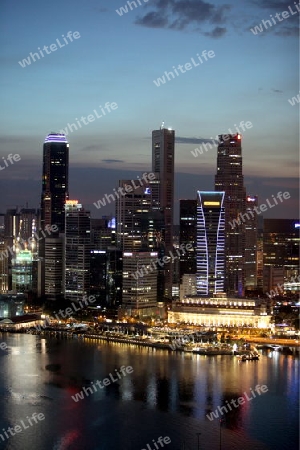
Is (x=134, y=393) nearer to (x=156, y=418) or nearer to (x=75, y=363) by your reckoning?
(x=156, y=418)

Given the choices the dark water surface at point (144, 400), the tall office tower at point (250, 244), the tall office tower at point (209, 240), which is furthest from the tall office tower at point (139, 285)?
the tall office tower at point (250, 244)

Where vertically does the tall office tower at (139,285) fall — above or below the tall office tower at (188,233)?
below

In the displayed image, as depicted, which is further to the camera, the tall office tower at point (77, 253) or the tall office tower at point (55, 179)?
the tall office tower at point (55, 179)

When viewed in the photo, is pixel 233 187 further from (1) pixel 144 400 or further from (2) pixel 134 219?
(1) pixel 144 400

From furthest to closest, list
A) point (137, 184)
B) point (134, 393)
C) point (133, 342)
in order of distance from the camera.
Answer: point (137, 184) → point (133, 342) → point (134, 393)

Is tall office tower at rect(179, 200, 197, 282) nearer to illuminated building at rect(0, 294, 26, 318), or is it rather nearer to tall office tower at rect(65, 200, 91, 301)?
tall office tower at rect(65, 200, 91, 301)

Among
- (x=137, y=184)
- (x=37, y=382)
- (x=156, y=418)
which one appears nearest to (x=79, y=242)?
(x=137, y=184)

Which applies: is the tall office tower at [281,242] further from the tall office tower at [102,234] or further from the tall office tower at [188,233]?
the tall office tower at [102,234]
